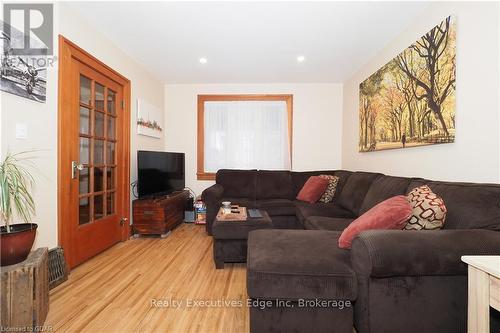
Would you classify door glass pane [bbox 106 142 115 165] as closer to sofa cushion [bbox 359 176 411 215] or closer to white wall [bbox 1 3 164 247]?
white wall [bbox 1 3 164 247]

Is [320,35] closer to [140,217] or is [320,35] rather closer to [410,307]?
[410,307]

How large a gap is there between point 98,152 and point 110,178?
14.9 inches

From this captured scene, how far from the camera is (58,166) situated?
6.95 feet

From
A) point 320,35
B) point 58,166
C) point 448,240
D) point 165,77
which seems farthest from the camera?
point 165,77

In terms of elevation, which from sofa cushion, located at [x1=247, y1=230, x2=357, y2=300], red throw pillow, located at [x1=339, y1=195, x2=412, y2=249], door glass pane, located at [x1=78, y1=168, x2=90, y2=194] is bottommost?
sofa cushion, located at [x1=247, y1=230, x2=357, y2=300]

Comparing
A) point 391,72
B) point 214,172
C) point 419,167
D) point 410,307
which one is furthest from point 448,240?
point 214,172

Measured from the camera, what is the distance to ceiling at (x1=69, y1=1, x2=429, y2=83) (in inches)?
87.2

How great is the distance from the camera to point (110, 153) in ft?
9.70

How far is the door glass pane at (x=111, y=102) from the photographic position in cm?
293

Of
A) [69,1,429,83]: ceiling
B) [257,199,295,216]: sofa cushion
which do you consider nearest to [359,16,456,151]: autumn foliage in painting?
[69,1,429,83]: ceiling

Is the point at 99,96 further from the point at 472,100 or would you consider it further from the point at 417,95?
the point at 472,100

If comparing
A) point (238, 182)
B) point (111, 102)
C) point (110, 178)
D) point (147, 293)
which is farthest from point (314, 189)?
point (111, 102)

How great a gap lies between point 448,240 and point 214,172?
3637mm

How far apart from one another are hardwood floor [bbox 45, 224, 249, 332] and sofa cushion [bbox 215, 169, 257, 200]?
4.08 feet
